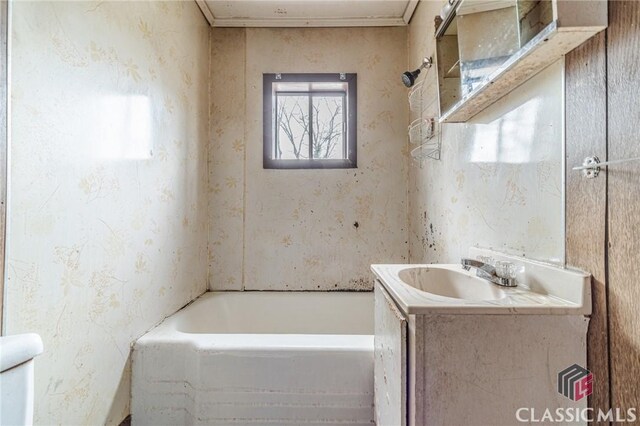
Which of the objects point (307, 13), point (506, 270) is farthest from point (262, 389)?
point (307, 13)

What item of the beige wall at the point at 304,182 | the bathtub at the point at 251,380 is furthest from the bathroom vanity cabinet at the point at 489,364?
the beige wall at the point at 304,182

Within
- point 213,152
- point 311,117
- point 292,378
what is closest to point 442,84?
point 311,117

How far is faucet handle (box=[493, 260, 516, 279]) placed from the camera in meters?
0.89

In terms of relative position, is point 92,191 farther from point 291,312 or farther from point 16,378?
point 291,312

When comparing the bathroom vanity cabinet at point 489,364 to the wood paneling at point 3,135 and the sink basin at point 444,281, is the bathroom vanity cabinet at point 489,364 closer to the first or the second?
the sink basin at point 444,281

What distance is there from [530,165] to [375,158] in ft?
4.28

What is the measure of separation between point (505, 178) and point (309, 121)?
1489 millimetres

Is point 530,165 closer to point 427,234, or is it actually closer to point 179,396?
point 427,234

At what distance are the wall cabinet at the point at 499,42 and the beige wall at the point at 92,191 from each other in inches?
51.6

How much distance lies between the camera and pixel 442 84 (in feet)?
4.26

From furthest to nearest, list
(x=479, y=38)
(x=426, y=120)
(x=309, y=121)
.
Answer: (x=309, y=121) → (x=426, y=120) → (x=479, y=38)

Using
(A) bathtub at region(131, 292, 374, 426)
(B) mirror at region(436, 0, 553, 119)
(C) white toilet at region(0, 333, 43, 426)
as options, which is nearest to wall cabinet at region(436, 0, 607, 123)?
(B) mirror at region(436, 0, 553, 119)

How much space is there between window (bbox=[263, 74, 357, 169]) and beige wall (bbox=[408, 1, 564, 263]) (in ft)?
2.10

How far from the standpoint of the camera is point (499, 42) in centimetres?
95
